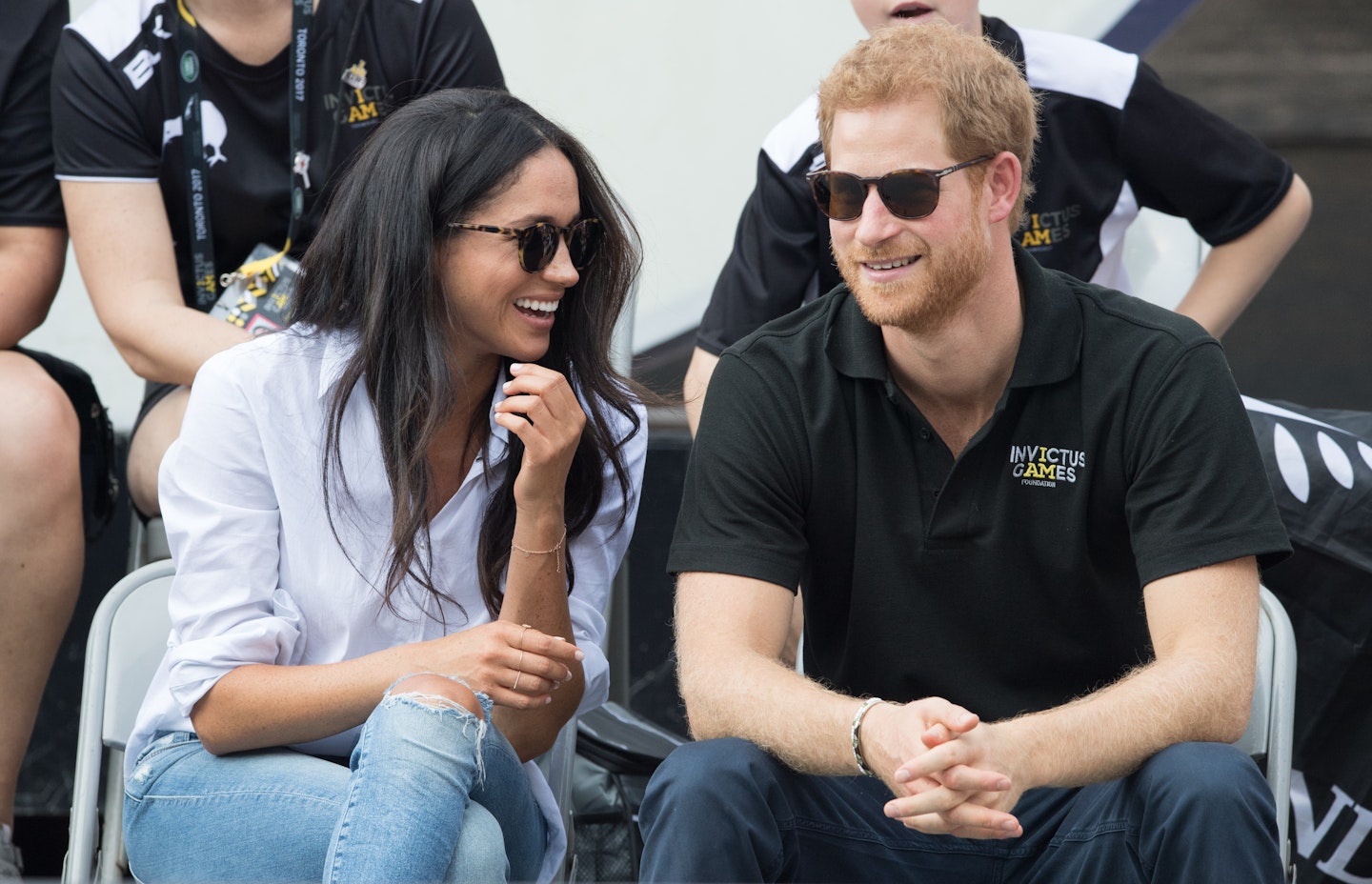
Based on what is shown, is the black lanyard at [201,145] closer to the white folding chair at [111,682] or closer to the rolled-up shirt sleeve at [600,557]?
the white folding chair at [111,682]

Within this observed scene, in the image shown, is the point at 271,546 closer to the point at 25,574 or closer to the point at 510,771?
the point at 510,771

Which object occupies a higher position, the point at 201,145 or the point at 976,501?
the point at 201,145

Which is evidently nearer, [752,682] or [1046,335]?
[752,682]

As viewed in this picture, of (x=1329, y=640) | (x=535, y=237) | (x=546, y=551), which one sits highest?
(x=535, y=237)

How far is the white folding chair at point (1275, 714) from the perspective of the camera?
2.22 metres

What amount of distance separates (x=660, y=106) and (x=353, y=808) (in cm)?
262

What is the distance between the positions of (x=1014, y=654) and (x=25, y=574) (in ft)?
5.21

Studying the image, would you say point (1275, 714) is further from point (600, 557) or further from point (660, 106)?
point (660, 106)

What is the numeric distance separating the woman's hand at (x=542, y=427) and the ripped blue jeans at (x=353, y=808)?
30 centimetres

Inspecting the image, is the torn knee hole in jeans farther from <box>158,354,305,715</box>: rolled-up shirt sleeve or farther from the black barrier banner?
the black barrier banner

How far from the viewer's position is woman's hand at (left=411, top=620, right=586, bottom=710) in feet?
6.66

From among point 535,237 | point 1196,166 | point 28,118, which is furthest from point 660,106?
point 535,237

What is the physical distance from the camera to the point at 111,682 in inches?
91.7

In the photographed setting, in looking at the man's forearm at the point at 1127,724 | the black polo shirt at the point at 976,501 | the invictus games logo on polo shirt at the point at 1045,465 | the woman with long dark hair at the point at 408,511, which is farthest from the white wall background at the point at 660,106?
the man's forearm at the point at 1127,724
